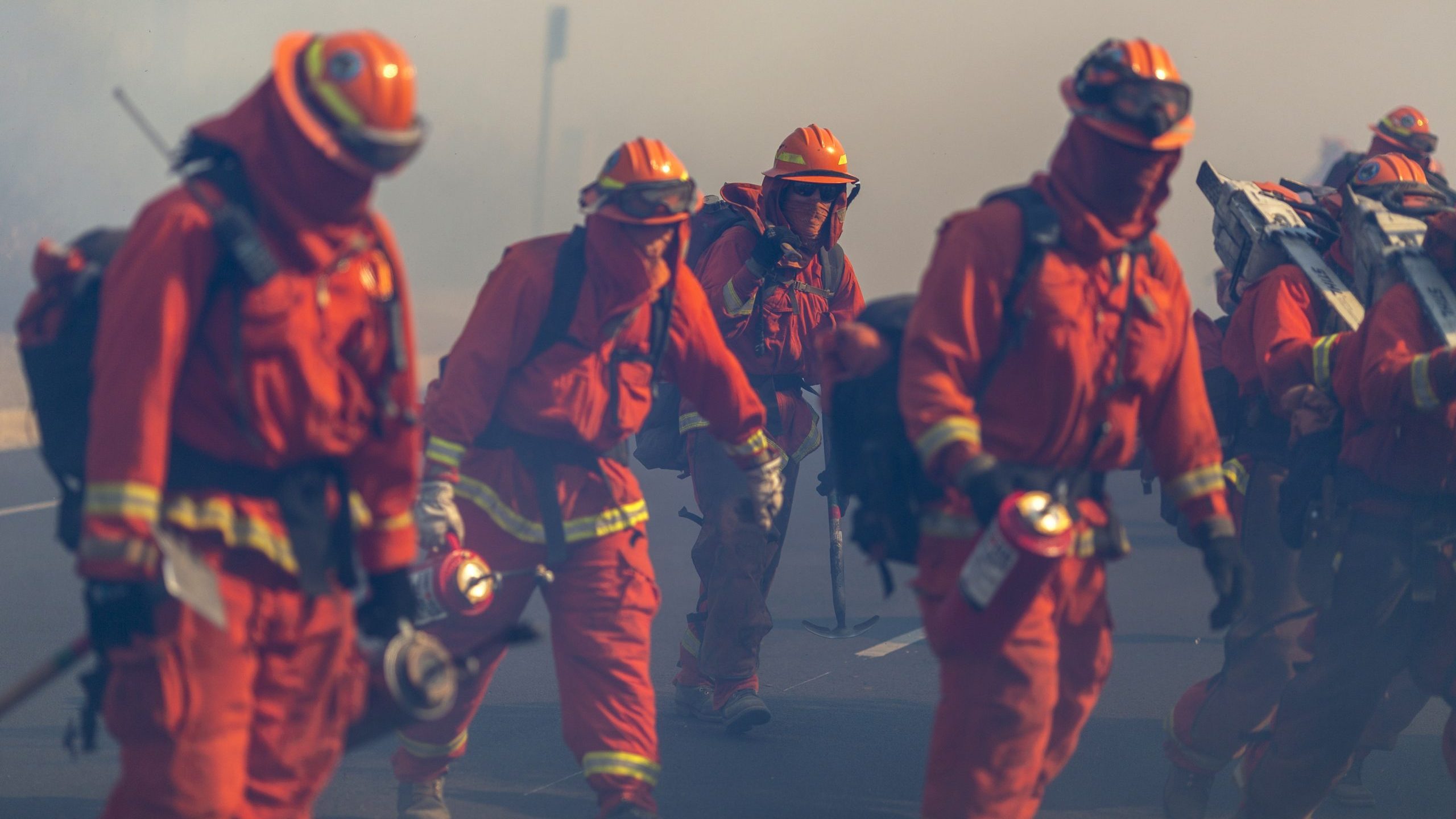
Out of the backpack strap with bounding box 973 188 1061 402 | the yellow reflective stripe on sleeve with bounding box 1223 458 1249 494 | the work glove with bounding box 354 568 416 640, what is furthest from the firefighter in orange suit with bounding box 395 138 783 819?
the yellow reflective stripe on sleeve with bounding box 1223 458 1249 494

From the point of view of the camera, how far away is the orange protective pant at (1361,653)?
4617mm

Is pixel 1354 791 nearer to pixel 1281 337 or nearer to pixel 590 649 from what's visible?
pixel 1281 337

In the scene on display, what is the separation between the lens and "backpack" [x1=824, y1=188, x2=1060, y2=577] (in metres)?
3.60

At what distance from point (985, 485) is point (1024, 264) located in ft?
1.78

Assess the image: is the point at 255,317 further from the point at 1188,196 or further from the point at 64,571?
the point at 1188,196

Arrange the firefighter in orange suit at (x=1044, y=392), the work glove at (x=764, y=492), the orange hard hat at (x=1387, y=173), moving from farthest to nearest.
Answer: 1. the orange hard hat at (x=1387, y=173)
2. the work glove at (x=764, y=492)
3. the firefighter in orange suit at (x=1044, y=392)

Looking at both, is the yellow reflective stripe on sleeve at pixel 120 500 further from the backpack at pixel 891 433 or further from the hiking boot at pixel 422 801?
the hiking boot at pixel 422 801

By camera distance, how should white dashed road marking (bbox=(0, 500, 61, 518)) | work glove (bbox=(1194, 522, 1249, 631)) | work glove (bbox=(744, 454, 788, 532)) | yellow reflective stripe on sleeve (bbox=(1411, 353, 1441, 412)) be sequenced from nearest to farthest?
1. work glove (bbox=(1194, 522, 1249, 631))
2. yellow reflective stripe on sleeve (bbox=(1411, 353, 1441, 412))
3. work glove (bbox=(744, 454, 788, 532))
4. white dashed road marking (bbox=(0, 500, 61, 518))

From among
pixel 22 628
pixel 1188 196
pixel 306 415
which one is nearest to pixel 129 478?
pixel 306 415

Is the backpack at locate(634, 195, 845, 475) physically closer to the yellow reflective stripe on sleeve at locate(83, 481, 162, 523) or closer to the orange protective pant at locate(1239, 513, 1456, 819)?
the orange protective pant at locate(1239, 513, 1456, 819)

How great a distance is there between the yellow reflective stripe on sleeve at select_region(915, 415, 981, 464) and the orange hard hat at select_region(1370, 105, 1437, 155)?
15.8 feet

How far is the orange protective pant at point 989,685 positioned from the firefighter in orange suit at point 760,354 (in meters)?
2.57

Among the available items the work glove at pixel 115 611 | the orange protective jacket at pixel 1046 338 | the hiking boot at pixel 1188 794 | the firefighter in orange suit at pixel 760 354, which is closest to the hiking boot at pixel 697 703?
the firefighter in orange suit at pixel 760 354

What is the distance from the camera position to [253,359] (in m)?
3.06
